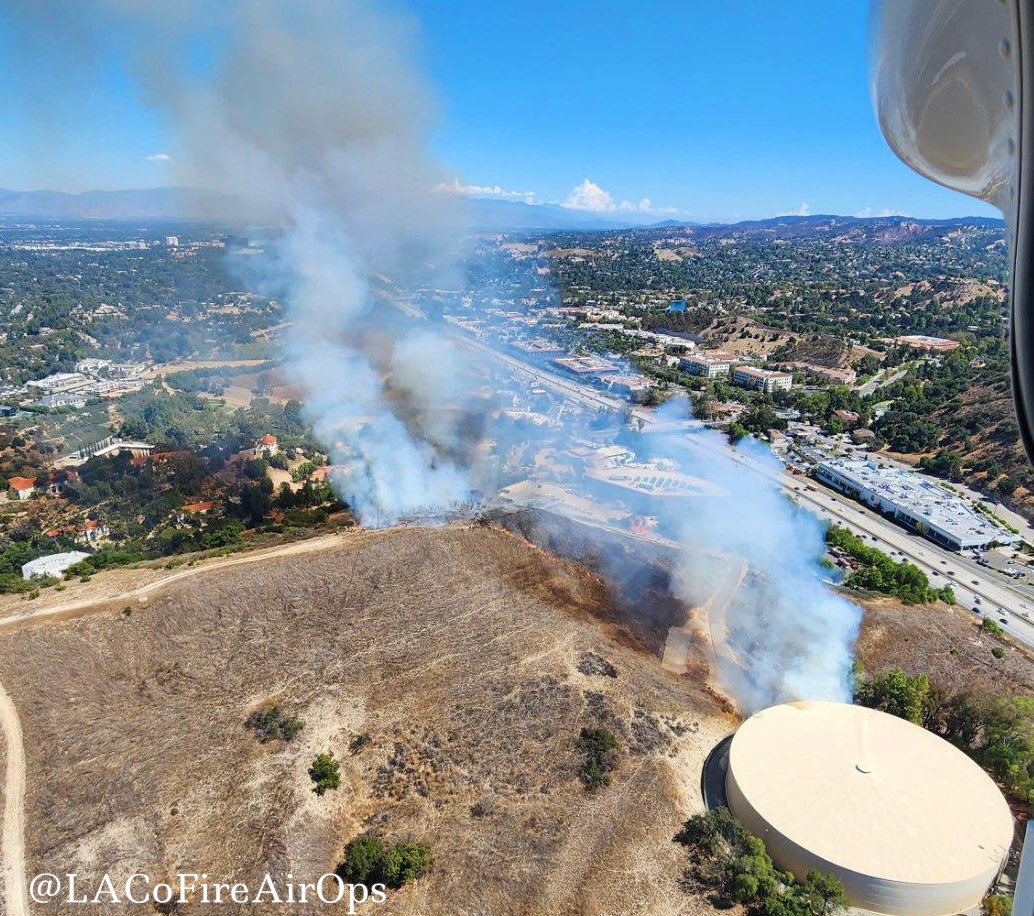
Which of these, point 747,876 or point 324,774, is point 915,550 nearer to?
point 747,876

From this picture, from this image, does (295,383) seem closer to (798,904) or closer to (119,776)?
(119,776)

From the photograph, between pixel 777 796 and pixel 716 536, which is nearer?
pixel 777 796

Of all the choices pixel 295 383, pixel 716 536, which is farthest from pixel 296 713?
pixel 295 383

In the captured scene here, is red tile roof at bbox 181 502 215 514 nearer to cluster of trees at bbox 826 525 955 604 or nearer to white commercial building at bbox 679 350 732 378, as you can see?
cluster of trees at bbox 826 525 955 604

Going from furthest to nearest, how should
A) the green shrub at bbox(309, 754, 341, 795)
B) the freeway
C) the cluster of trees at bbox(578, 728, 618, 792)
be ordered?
the freeway → the cluster of trees at bbox(578, 728, 618, 792) → the green shrub at bbox(309, 754, 341, 795)

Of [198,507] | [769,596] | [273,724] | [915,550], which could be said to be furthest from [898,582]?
[198,507]

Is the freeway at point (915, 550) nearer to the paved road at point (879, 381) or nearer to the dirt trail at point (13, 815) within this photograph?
the paved road at point (879, 381)

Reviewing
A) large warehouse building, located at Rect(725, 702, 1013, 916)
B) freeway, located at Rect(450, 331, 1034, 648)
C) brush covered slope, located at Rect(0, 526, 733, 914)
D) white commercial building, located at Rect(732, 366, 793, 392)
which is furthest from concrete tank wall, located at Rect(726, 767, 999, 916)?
white commercial building, located at Rect(732, 366, 793, 392)
